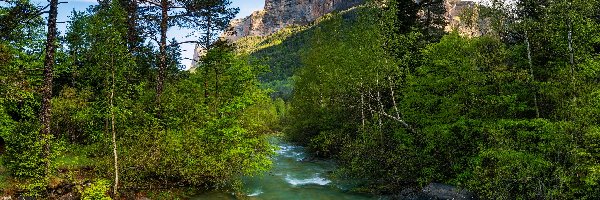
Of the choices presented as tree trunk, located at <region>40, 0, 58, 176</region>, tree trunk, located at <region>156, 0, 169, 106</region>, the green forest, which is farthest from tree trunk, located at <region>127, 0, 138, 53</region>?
tree trunk, located at <region>40, 0, 58, 176</region>

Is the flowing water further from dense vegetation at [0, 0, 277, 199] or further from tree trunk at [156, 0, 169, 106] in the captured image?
tree trunk at [156, 0, 169, 106]

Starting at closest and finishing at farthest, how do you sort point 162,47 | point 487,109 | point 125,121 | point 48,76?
point 48,76 → point 125,121 → point 487,109 → point 162,47

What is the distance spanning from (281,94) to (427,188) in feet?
394

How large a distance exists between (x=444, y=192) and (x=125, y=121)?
16.5 metres

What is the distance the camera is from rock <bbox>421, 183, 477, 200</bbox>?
19.7 m

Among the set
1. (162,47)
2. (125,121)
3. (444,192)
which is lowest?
(444,192)

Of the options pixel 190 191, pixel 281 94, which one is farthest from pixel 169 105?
pixel 281 94

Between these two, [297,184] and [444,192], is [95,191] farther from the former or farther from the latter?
[444,192]

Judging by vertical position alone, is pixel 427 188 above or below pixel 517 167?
below

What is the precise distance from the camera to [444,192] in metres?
20.3

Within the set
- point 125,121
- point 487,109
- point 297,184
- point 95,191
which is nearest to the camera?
point 95,191

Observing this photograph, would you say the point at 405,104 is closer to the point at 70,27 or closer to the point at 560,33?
the point at 560,33

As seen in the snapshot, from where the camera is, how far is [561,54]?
18.7m

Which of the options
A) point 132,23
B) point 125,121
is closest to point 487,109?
point 125,121
